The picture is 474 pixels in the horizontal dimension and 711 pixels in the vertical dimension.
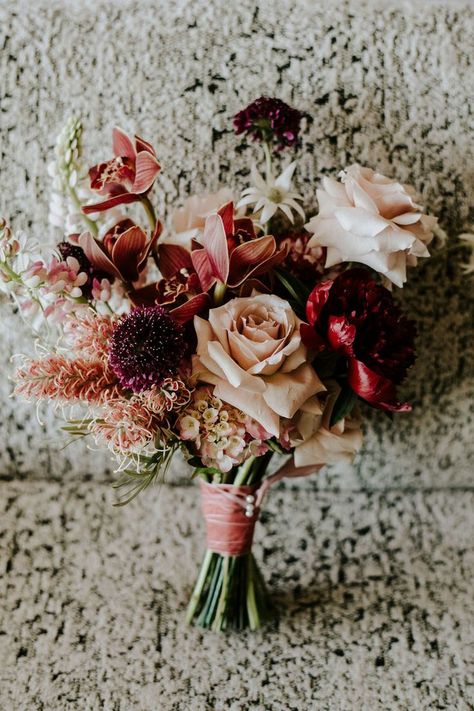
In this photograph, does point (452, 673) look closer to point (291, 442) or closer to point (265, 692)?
point (265, 692)

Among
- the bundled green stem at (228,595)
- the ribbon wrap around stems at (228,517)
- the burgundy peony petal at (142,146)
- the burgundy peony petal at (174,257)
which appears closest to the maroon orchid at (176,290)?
the burgundy peony petal at (174,257)

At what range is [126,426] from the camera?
654 mm

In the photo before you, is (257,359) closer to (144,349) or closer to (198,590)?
(144,349)

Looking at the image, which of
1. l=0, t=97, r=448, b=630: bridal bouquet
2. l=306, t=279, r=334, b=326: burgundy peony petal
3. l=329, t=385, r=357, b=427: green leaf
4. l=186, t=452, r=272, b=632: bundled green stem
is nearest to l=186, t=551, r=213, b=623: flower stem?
l=186, t=452, r=272, b=632: bundled green stem

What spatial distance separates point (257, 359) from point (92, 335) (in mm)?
170

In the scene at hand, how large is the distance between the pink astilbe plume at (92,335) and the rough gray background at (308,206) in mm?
337

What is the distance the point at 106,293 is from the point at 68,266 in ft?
0.16

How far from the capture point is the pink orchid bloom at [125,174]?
725mm

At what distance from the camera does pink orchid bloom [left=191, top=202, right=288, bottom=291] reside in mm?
681

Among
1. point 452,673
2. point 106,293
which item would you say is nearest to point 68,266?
point 106,293

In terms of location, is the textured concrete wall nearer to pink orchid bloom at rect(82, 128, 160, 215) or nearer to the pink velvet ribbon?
pink orchid bloom at rect(82, 128, 160, 215)

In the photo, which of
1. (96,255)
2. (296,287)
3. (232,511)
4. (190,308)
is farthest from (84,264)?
(232,511)

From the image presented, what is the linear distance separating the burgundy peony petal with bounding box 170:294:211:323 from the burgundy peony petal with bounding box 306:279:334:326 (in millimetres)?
110

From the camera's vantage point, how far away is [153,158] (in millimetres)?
721
